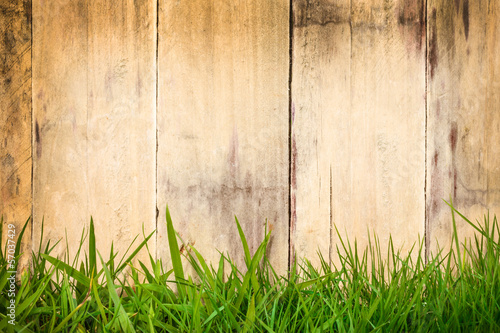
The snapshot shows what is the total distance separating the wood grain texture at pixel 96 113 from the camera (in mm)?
895

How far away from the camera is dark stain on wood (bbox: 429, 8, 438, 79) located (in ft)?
2.93

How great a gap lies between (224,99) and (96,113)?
0.31 m

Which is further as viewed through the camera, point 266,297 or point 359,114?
point 359,114

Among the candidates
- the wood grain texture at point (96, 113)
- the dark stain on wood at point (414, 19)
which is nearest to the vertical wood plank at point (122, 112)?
the wood grain texture at point (96, 113)

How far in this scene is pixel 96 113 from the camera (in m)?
0.90

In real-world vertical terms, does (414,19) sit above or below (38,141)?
above

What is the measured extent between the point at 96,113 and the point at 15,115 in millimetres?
201

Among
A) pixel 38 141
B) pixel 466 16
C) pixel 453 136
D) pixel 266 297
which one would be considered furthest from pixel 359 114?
pixel 38 141

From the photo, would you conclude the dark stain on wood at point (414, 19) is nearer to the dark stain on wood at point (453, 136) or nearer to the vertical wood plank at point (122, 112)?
the dark stain on wood at point (453, 136)

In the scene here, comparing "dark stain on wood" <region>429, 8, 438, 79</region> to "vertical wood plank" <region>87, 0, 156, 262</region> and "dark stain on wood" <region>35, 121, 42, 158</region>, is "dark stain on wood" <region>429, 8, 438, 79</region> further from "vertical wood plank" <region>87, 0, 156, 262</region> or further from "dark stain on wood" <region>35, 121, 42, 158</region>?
"dark stain on wood" <region>35, 121, 42, 158</region>

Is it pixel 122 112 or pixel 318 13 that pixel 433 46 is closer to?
pixel 318 13

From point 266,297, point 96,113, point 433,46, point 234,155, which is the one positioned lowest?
point 266,297

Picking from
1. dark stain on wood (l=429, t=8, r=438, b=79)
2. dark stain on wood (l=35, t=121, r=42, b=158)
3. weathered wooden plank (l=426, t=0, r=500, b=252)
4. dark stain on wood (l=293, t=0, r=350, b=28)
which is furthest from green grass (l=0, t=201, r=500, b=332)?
dark stain on wood (l=293, t=0, r=350, b=28)

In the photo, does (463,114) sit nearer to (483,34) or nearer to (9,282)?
(483,34)
